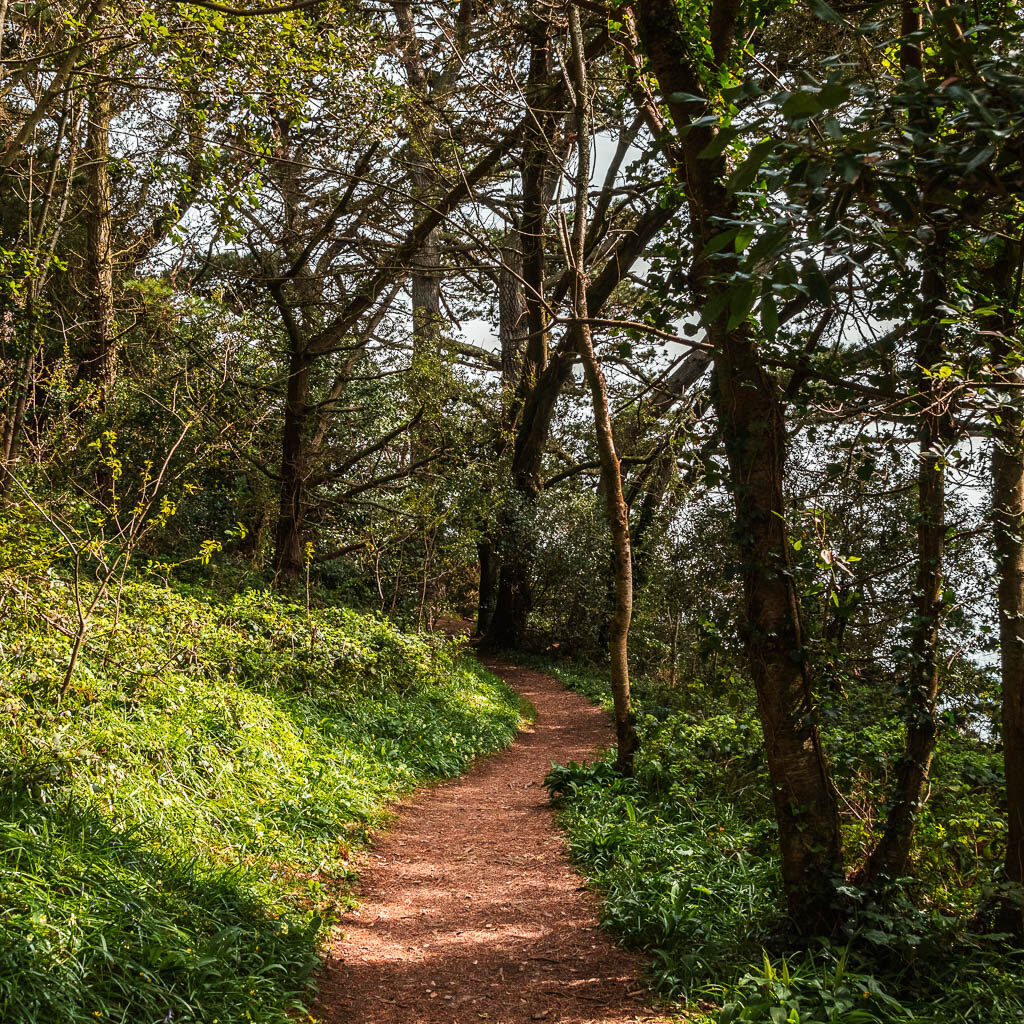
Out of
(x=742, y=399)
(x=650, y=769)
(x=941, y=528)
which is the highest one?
(x=742, y=399)

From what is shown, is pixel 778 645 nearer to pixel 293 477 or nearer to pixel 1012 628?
pixel 1012 628

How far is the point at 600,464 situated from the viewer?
7992 millimetres

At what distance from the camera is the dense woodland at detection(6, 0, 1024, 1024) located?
2982 millimetres

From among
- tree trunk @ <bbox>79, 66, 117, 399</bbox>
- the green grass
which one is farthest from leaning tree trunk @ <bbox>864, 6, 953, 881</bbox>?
tree trunk @ <bbox>79, 66, 117, 399</bbox>

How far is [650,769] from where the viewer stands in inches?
274

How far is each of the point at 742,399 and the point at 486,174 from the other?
29.2ft

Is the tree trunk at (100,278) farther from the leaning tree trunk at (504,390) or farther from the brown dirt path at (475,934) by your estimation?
the brown dirt path at (475,934)

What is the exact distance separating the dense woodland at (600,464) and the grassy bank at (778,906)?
0.03 m

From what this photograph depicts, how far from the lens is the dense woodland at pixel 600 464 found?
9.78 feet

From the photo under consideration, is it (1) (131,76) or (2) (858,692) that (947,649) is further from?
(1) (131,76)

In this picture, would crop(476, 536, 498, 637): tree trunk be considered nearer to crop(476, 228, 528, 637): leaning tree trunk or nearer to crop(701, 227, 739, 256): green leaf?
crop(476, 228, 528, 637): leaning tree trunk

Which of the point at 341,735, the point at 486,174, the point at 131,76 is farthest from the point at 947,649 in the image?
the point at 486,174

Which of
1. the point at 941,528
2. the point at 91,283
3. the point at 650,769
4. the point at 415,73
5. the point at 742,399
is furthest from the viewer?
the point at 91,283

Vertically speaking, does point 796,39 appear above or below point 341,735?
above
